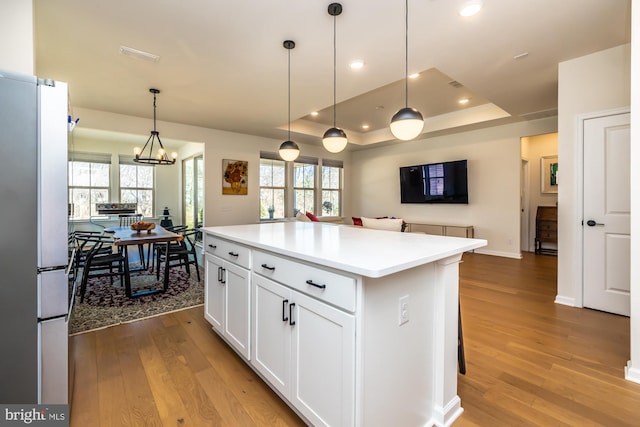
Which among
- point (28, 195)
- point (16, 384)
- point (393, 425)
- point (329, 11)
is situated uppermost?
point (329, 11)

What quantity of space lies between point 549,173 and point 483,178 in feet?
5.11

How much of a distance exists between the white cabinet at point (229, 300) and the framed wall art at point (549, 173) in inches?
271

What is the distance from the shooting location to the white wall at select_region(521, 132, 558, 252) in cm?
623

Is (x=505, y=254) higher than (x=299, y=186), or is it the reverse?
(x=299, y=186)

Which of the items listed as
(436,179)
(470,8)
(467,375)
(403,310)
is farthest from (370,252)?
(436,179)

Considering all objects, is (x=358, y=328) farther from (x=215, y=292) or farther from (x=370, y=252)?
(x=215, y=292)

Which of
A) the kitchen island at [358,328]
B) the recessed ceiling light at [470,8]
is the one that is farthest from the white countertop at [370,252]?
the recessed ceiling light at [470,8]

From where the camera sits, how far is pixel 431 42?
2.65 m

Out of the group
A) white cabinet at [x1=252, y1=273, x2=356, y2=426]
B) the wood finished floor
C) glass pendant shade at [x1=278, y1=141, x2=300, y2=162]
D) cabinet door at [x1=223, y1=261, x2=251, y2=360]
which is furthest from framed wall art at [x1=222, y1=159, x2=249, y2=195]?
white cabinet at [x1=252, y1=273, x2=356, y2=426]

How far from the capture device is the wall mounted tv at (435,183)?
6188 mm

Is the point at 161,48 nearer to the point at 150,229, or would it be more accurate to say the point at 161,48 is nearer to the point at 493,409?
the point at 150,229

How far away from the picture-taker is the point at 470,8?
2.16 metres

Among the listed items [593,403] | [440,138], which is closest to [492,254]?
[440,138]

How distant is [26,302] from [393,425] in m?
1.75
